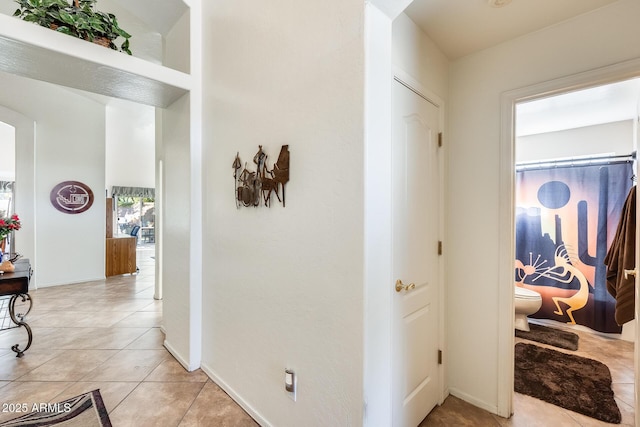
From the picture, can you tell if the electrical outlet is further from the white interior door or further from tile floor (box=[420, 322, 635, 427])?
tile floor (box=[420, 322, 635, 427])

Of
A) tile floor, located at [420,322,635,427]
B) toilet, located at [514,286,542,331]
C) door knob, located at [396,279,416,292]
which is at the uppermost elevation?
door knob, located at [396,279,416,292]

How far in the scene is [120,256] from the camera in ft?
19.7

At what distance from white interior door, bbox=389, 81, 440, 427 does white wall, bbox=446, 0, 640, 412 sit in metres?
0.20

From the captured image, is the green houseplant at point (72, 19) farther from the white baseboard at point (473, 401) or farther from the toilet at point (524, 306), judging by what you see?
the toilet at point (524, 306)

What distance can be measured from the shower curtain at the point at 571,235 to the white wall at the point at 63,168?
289 inches

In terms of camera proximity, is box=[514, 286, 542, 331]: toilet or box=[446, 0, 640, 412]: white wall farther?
box=[514, 286, 542, 331]: toilet

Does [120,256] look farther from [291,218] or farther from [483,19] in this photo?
[483,19]

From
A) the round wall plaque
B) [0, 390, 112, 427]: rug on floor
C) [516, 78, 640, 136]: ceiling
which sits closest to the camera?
[0, 390, 112, 427]: rug on floor

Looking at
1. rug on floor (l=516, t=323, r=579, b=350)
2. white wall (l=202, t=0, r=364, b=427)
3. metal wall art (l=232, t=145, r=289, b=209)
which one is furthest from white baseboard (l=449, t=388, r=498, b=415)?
metal wall art (l=232, t=145, r=289, b=209)

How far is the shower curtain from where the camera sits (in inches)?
125

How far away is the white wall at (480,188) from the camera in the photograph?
182 centimetres

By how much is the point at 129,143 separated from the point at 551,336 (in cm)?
929

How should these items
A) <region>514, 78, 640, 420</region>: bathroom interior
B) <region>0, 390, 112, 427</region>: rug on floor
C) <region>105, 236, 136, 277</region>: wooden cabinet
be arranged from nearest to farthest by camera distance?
<region>0, 390, 112, 427</region>: rug on floor
<region>514, 78, 640, 420</region>: bathroom interior
<region>105, 236, 136, 277</region>: wooden cabinet

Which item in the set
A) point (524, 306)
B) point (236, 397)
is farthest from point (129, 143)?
point (524, 306)
